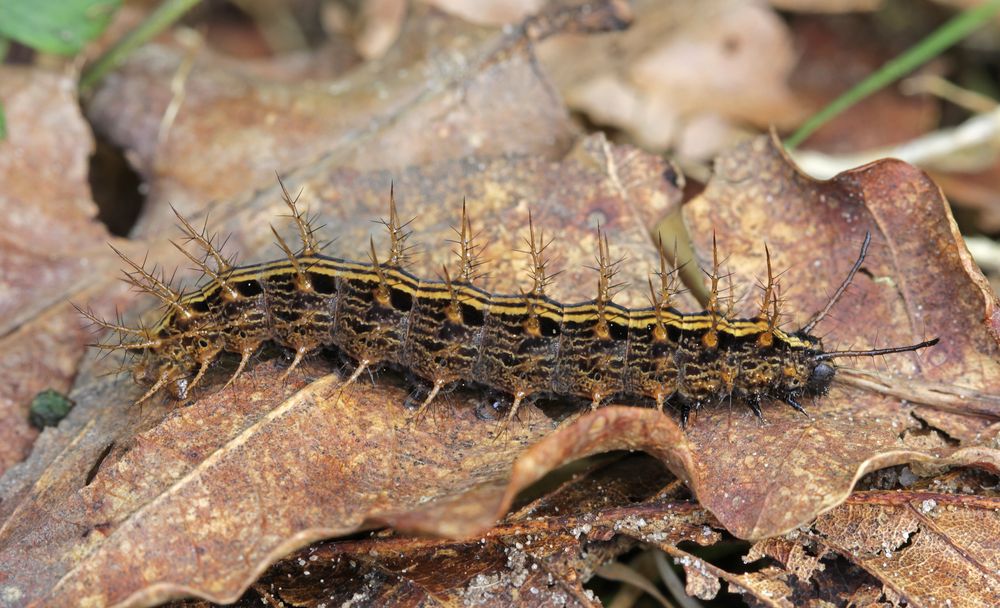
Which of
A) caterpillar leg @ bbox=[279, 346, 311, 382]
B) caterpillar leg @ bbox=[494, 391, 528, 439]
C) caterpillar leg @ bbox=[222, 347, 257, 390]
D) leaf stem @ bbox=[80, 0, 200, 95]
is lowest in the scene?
caterpillar leg @ bbox=[494, 391, 528, 439]

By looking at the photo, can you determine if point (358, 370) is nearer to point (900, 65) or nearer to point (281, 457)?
point (281, 457)

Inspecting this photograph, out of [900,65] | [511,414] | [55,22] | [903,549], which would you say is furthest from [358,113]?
[903,549]

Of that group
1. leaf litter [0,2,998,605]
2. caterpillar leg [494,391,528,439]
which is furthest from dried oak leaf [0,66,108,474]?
caterpillar leg [494,391,528,439]

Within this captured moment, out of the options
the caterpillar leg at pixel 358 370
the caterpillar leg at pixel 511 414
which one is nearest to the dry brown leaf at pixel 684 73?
the caterpillar leg at pixel 511 414

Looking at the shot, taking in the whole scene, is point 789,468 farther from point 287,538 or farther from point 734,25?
point 734,25

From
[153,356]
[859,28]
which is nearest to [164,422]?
[153,356]

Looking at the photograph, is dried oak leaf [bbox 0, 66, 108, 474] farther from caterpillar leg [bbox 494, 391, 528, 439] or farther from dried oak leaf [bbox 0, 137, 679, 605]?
caterpillar leg [bbox 494, 391, 528, 439]

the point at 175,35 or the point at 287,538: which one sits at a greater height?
the point at 175,35
